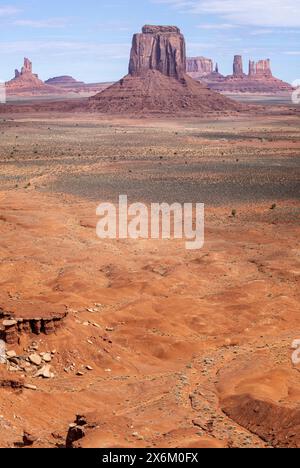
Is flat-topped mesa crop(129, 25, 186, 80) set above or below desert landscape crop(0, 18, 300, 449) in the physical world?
above

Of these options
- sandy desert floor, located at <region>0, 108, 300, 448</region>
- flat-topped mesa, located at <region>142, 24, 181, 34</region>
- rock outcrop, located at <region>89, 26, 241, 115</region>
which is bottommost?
sandy desert floor, located at <region>0, 108, 300, 448</region>

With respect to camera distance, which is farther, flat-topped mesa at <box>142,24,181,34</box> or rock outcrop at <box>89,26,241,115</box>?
flat-topped mesa at <box>142,24,181,34</box>

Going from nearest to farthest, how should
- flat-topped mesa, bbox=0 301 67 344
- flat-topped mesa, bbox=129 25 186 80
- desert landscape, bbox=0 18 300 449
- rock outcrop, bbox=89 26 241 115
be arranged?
desert landscape, bbox=0 18 300 449 → flat-topped mesa, bbox=0 301 67 344 → rock outcrop, bbox=89 26 241 115 → flat-topped mesa, bbox=129 25 186 80

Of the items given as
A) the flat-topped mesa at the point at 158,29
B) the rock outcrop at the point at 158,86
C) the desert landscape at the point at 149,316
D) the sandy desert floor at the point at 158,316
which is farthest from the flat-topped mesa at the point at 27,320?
the flat-topped mesa at the point at 158,29

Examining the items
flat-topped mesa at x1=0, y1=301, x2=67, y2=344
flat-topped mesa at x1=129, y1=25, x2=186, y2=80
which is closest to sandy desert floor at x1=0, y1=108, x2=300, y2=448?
flat-topped mesa at x1=0, y1=301, x2=67, y2=344

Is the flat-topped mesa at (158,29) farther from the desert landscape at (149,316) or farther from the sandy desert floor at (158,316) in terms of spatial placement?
the sandy desert floor at (158,316)

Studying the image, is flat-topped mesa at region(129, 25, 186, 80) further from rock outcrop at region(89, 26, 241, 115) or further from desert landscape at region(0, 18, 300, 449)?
desert landscape at region(0, 18, 300, 449)

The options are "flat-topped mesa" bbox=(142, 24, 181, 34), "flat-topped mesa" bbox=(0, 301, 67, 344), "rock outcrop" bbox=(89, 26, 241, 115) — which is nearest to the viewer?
"flat-topped mesa" bbox=(0, 301, 67, 344)

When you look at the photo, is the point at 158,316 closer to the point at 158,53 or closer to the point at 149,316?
the point at 149,316

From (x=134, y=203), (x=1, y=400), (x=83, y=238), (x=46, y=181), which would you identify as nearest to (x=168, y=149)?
(x=46, y=181)
